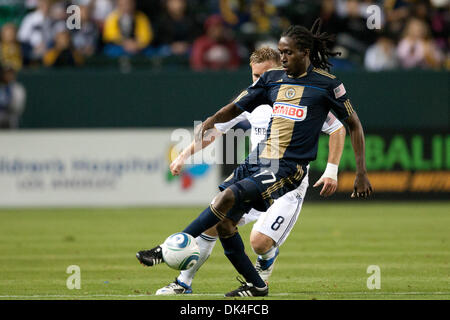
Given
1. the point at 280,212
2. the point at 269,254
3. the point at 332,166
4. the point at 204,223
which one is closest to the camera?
the point at 204,223

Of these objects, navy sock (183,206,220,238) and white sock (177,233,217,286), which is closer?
navy sock (183,206,220,238)

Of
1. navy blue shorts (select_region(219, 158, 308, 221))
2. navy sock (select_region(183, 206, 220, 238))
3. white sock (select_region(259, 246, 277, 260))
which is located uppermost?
navy blue shorts (select_region(219, 158, 308, 221))

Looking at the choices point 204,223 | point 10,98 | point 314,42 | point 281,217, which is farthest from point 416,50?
point 204,223

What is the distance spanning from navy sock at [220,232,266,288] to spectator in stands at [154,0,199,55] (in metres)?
11.6

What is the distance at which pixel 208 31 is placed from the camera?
60.8 ft

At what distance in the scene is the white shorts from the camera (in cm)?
834

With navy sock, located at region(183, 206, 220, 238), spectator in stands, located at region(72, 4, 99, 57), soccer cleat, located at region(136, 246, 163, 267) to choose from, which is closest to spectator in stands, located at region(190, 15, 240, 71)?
spectator in stands, located at region(72, 4, 99, 57)

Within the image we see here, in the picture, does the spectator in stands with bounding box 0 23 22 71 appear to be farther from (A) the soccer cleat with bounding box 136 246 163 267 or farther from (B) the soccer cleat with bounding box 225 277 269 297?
(A) the soccer cleat with bounding box 136 246 163 267

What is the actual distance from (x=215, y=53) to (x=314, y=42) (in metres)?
10.5

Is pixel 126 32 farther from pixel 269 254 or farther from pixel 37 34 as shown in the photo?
pixel 269 254

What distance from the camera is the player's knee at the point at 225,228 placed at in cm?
769
